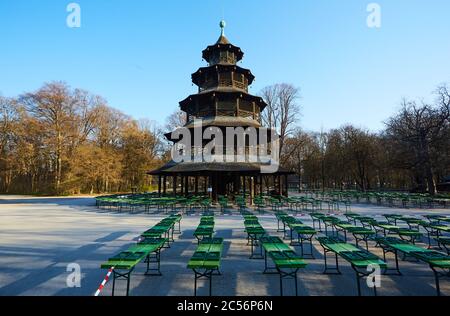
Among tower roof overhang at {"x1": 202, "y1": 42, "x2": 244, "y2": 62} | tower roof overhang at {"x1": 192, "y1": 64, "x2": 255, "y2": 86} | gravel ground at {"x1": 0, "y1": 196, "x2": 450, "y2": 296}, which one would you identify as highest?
tower roof overhang at {"x1": 202, "y1": 42, "x2": 244, "y2": 62}

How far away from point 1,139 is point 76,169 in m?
14.9

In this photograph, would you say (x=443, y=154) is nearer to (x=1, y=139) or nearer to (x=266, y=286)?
(x=266, y=286)

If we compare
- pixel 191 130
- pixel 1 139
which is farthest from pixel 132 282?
pixel 1 139

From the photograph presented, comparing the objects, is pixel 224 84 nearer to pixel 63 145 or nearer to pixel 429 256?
pixel 429 256

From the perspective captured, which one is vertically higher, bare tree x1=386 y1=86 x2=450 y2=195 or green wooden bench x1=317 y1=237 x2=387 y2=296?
bare tree x1=386 y1=86 x2=450 y2=195

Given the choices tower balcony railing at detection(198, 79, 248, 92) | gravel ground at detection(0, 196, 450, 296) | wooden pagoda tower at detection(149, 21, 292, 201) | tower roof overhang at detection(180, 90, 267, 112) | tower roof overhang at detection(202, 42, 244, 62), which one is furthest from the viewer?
tower roof overhang at detection(202, 42, 244, 62)

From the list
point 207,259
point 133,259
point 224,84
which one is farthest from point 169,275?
point 224,84

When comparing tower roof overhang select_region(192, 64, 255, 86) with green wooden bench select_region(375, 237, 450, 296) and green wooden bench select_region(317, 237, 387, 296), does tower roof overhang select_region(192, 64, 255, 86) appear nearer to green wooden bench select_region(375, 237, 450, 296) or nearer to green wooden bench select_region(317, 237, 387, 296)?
green wooden bench select_region(317, 237, 387, 296)

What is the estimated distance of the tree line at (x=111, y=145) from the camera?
105 feet

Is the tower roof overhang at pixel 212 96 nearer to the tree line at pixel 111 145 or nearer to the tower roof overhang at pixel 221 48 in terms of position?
the tower roof overhang at pixel 221 48

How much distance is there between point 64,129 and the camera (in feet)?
125

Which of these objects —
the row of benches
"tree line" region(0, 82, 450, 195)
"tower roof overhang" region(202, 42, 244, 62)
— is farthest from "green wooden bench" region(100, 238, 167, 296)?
"tree line" region(0, 82, 450, 195)

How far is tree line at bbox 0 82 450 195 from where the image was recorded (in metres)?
32.0
